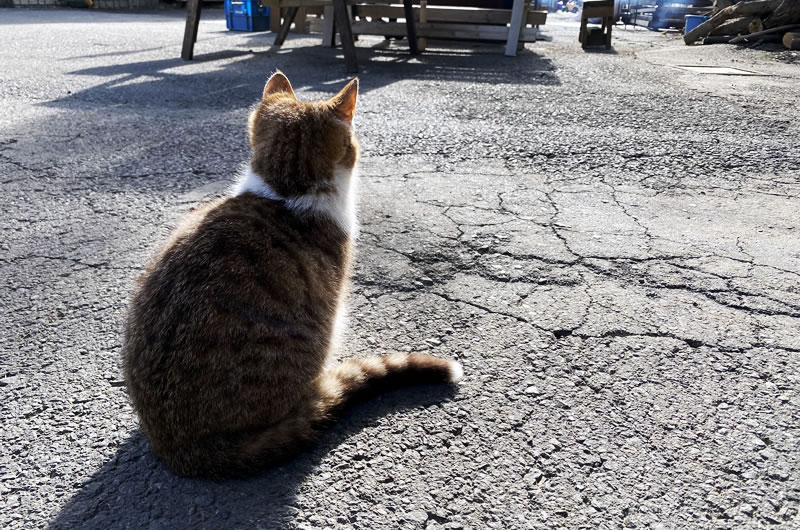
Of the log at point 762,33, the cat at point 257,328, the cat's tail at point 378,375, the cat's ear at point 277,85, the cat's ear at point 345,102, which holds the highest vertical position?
the log at point 762,33

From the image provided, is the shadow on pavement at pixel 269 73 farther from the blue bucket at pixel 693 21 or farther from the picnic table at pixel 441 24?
the blue bucket at pixel 693 21

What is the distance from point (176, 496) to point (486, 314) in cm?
153

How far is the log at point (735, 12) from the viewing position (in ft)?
38.7

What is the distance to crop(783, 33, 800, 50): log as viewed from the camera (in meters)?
10.6

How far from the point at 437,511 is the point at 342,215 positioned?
4.05 feet

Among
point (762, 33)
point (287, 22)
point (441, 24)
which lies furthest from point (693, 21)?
point (287, 22)

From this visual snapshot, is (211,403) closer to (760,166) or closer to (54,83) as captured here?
(760,166)

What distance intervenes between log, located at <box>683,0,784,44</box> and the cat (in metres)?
13.1

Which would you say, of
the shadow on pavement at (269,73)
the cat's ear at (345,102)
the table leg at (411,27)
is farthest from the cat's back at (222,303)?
the table leg at (411,27)

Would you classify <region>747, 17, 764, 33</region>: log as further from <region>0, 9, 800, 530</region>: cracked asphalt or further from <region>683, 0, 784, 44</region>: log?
<region>0, 9, 800, 530</region>: cracked asphalt

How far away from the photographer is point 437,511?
1.71 meters

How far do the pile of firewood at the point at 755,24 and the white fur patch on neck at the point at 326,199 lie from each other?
11.7 metres

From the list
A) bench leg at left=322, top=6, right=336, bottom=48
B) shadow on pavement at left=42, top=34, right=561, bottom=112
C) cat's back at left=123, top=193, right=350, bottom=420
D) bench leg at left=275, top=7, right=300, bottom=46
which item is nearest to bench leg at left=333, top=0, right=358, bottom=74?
shadow on pavement at left=42, top=34, right=561, bottom=112

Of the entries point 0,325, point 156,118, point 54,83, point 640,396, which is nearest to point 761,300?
point 640,396
